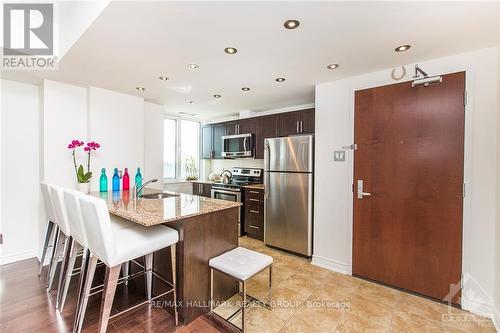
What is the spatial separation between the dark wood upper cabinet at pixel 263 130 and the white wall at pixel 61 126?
265cm

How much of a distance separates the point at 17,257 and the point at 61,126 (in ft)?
5.93

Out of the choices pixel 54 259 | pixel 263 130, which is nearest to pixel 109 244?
pixel 54 259

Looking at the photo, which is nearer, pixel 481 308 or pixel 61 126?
pixel 481 308

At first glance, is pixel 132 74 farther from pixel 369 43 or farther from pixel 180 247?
pixel 369 43

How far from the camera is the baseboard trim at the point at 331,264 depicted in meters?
2.75

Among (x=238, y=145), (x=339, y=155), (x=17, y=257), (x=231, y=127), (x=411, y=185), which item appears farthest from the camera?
(x=231, y=127)

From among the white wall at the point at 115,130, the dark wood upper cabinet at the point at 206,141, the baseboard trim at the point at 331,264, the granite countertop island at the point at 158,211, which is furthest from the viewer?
the dark wood upper cabinet at the point at 206,141

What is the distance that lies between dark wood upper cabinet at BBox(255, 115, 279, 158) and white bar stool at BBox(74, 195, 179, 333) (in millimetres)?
2594

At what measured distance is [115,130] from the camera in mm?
3316

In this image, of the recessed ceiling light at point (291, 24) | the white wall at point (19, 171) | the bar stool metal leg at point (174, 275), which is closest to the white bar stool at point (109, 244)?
the bar stool metal leg at point (174, 275)

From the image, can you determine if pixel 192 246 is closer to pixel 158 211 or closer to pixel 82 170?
pixel 158 211

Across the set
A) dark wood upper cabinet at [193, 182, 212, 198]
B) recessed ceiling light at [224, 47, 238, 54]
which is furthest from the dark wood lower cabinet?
recessed ceiling light at [224, 47, 238, 54]

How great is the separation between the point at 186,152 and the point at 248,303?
12.4 feet

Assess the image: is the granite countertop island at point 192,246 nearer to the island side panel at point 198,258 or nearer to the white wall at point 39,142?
the island side panel at point 198,258
